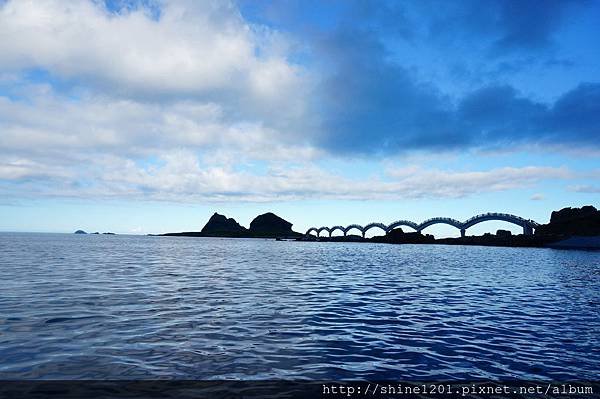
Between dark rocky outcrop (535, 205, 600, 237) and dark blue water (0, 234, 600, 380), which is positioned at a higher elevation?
dark rocky outcrop (535, 205, 600, 237)

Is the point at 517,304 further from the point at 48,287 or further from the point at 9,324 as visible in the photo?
the point at 48,287

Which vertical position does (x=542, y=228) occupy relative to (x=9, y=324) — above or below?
above

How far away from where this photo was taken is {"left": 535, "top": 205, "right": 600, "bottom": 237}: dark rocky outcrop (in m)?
170

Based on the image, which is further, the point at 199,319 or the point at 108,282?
the point at 108,282

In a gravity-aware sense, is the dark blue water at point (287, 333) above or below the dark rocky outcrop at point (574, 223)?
below

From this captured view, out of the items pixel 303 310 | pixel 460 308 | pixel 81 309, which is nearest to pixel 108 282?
pixel 81 309

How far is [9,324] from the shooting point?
49.1 feet

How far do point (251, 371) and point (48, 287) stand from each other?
21772 mm

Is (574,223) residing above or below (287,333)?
above

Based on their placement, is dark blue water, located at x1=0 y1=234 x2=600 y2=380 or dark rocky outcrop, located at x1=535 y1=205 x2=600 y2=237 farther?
dark rocky outcrop, located at x1=535 y1=205 x2=600 y2=237

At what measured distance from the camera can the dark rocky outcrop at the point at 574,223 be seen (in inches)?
6703

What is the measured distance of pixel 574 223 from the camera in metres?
183

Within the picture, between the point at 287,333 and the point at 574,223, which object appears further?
the point at 574,223

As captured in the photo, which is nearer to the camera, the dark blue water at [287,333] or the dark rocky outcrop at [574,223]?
the dark blue water at [287,333]
